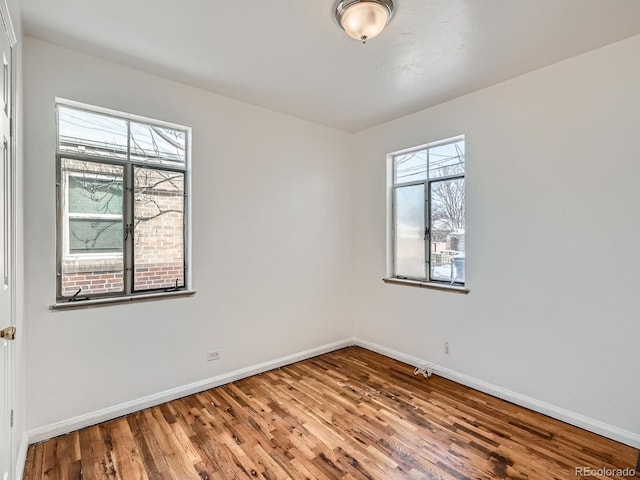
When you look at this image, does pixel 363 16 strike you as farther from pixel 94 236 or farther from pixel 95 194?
pixel 94 236

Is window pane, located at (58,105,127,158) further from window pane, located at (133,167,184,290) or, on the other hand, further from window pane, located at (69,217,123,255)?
window pane, located at (69,217,123,255)

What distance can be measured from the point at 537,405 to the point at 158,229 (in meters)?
3.51

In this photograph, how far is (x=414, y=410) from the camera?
2.69m

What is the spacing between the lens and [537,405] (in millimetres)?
2656

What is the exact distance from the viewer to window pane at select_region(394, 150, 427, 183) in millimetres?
3613

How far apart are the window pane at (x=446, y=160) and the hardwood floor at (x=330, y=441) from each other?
2135 millimetres

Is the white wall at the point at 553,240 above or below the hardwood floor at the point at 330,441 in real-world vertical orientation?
above

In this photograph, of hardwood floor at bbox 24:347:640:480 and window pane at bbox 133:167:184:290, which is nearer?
hardwood floor at bbox 24:347:640:480

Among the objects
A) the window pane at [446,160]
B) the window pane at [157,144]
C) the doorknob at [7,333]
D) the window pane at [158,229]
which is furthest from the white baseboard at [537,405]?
the doorknob at [7,333]

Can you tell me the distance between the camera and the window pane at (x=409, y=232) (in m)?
3.64

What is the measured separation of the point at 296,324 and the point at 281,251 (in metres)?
0.88

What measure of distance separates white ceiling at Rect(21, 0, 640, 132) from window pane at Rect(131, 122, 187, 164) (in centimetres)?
47

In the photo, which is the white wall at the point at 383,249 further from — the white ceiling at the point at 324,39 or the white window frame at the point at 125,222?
the white ceiling at the point at 324,39

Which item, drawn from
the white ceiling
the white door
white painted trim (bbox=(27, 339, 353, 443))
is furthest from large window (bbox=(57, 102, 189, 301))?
white painted trim (bbox=(27, 339, 353, 443))
